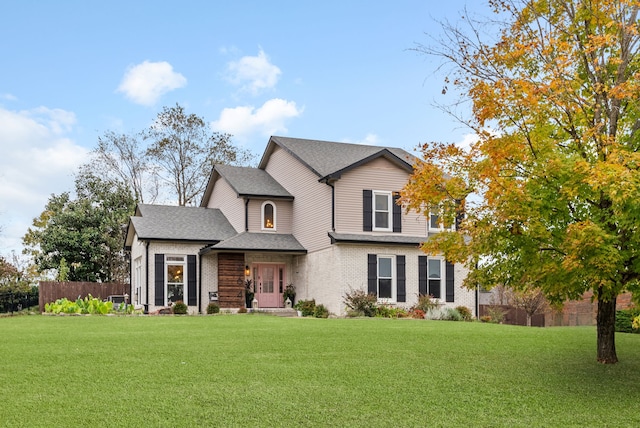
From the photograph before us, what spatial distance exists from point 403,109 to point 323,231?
10097mm

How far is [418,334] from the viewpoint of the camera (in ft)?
47.5

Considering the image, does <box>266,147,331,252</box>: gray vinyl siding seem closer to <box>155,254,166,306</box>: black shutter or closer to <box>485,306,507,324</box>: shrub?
<box>155,254,166,306</box>: black shutter

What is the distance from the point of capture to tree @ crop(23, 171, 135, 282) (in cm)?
3638

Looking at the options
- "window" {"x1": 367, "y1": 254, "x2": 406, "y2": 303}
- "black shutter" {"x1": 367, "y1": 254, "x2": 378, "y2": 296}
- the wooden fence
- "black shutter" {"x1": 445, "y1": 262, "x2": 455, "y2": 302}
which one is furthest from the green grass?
the wooden fence

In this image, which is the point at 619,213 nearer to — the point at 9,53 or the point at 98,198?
the point at 9,53

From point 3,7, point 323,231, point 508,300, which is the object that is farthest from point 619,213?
point 508,300

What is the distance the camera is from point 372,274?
24.7m

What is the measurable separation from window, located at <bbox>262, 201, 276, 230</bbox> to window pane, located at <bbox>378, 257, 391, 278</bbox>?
5.51m

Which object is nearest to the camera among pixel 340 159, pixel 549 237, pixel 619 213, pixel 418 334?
pixel 619 213

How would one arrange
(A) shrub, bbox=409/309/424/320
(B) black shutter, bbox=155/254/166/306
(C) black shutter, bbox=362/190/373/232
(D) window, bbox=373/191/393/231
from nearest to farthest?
(A) shrub, bbox=409/309/424/320 → (C) black shutter, bbox=362/190/373/232 → (D) window, bbox=373/191/393/231 → (B) black shutter, bbox=155/254/166/306

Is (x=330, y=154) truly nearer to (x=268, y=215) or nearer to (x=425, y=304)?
(x=268, y=215)

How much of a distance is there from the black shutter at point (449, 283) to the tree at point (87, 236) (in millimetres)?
19838

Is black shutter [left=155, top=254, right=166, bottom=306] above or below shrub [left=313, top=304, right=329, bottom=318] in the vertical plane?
above

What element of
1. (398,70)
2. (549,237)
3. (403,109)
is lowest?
(549,237)
